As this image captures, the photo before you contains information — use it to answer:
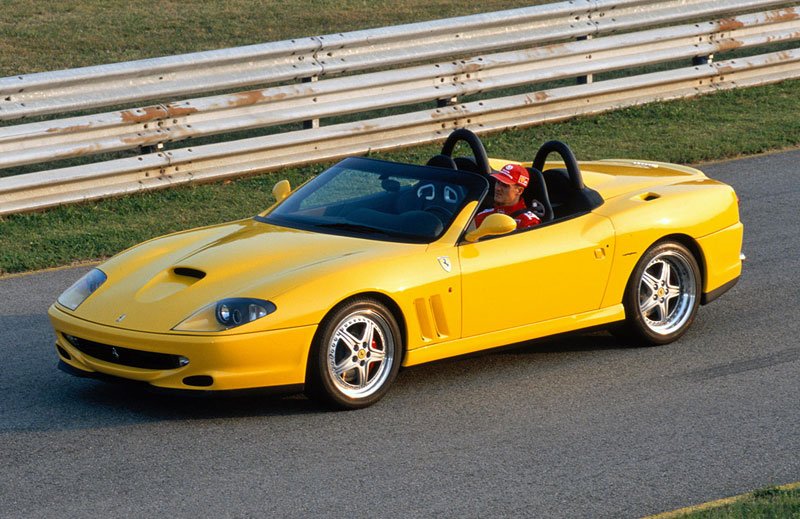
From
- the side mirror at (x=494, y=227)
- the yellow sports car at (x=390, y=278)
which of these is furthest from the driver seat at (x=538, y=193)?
the side mirror at (x=494, y=227)

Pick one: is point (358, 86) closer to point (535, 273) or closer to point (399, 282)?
point (535, 273)

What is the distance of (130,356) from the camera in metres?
6.77

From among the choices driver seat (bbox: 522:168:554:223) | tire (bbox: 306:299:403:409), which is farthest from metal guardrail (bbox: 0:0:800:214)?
tire (bbox: 306:299:403:409)

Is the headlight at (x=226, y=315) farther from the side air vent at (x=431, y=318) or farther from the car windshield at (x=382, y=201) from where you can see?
the car windshield at (x=382, y=201)

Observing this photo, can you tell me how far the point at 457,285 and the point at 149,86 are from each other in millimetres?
5575

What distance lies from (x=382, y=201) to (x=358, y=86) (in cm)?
510

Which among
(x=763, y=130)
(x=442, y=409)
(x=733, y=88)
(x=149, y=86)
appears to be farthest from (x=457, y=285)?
(x=733, y=88)

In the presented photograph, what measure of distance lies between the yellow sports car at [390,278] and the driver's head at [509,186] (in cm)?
6

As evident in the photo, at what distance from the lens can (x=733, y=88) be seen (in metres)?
15.5

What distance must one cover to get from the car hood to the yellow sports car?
0.01 metres

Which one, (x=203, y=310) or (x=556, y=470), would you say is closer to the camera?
(x=556, y=470)

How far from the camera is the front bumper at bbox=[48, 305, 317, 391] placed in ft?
21.6

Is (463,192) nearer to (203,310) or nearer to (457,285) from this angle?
(457,285)

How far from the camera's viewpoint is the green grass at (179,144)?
36.0ft
